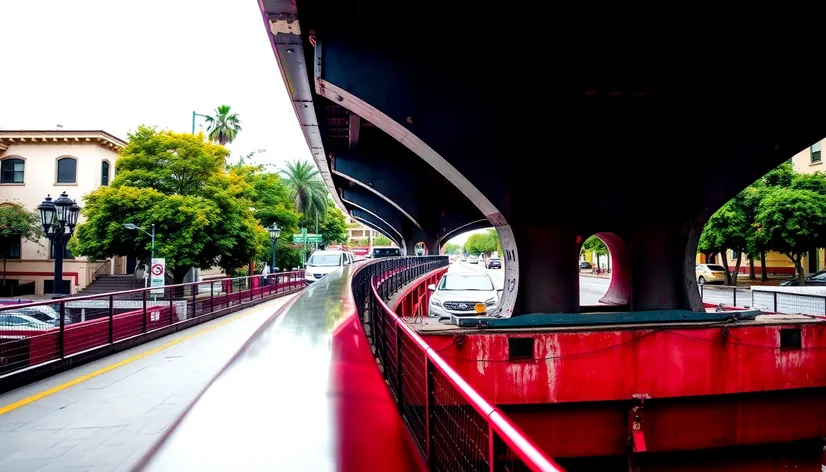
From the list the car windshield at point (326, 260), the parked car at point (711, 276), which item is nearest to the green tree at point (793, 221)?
the parked car at point (711, 276)

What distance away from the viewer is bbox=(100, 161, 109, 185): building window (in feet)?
113

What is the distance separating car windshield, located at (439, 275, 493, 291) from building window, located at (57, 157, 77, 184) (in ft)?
104

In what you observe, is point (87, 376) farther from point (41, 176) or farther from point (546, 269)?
point (41, 176)

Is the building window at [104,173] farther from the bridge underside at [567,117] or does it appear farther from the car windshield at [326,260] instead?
the bridge underside at [567,117]

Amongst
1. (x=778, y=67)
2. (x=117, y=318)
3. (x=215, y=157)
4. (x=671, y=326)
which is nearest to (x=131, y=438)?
(x=117, y=318)

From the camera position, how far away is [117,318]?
36.2 ft

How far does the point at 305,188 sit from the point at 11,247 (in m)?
28.6

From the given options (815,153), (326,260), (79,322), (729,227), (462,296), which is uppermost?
(815,153)

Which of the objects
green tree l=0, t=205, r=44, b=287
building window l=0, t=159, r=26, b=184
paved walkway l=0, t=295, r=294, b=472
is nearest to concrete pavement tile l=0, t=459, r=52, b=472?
paved walkway l=0, t=295, r=294, b=472

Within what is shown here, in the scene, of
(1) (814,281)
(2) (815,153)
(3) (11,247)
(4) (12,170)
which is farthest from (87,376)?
(2) (815,153)

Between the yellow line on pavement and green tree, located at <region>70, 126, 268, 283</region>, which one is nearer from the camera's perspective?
the yellow line on pavement

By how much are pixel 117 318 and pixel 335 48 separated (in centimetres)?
784

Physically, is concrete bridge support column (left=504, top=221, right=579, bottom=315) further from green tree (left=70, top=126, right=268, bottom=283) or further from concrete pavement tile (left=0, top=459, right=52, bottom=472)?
green tree (left=70, top=126, right=268, bottom=283)

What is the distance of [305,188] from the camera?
2235 inches
